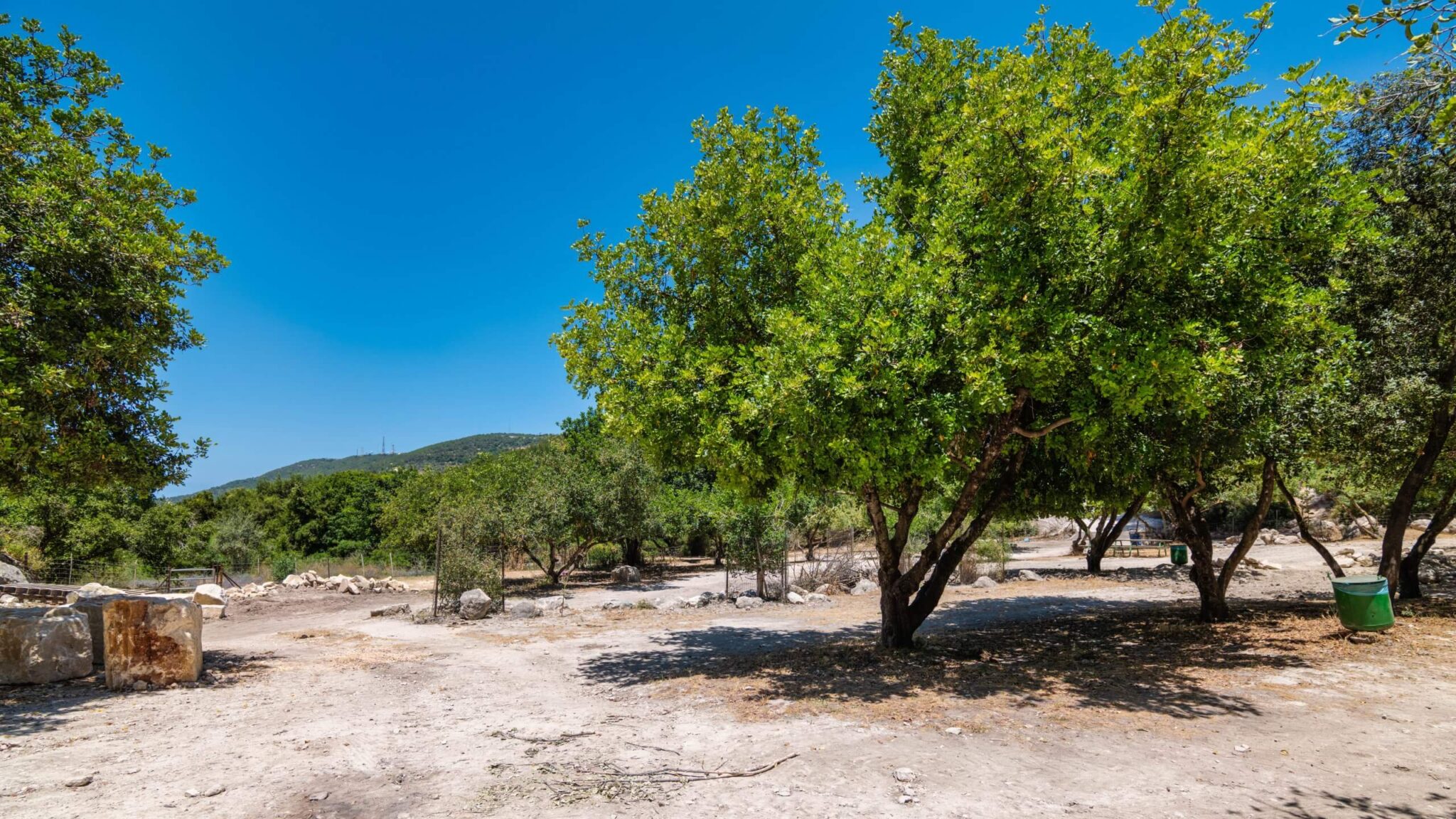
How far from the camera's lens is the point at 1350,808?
4.44 m

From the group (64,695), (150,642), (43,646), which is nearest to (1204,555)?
(150,642)

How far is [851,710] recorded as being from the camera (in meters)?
7.31

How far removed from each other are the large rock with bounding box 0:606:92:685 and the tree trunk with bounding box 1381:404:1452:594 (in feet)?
66.5

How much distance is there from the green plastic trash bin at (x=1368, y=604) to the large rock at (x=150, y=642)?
651 inches

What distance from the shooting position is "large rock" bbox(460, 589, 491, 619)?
16797 mm

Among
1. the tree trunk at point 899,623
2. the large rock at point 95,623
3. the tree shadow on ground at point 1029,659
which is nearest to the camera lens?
the tree shadow on ground at point 1029,659

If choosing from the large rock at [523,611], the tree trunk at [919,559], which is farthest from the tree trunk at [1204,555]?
the large rock at [523,611]

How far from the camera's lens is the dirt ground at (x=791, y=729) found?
191 inches

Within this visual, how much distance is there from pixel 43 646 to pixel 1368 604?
18.6m

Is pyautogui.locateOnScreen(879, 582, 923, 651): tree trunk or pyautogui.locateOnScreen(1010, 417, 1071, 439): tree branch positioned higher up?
pyautogui.locateOnScreen(1010, 417, 1071, 439): tree branch

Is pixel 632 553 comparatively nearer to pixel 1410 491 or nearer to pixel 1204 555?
pixel 1204 555

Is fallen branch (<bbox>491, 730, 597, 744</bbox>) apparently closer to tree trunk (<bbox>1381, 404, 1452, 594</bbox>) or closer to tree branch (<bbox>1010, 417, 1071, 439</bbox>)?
tree branch (<bbox>1010, 417, 1071, 439</bbox>)

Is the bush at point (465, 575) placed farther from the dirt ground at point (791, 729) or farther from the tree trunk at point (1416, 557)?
the tree trunk at point (1416, 557)

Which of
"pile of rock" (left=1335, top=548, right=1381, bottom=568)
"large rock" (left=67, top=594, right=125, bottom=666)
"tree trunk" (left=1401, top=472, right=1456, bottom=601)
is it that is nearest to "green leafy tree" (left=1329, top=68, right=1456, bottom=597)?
"tree trunk" (left=1401, top=472, right=1456, bottom=601)
